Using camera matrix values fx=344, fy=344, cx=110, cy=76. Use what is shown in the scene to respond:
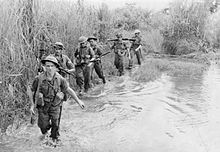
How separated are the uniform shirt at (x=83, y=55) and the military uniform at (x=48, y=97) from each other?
144 inches

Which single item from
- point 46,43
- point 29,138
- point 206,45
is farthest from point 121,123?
point 206,45

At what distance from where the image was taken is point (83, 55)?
9.00m

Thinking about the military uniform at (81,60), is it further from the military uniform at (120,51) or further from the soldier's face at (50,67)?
the soldier's face at (50,67)

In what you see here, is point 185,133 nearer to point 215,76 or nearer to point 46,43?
point 46,43

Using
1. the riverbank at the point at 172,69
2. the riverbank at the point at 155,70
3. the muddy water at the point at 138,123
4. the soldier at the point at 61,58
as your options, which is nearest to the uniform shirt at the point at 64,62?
the soldier at the point at 61,58

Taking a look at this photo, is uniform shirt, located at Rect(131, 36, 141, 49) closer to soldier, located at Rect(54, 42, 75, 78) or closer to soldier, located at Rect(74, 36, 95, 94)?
soldier, located at Rect(74, 36, 95, 94)

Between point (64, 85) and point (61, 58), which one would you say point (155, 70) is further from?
point (64, 85)

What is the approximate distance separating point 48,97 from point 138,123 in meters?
2.39

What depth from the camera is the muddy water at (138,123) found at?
19.0 feet

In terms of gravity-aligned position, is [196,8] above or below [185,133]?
above

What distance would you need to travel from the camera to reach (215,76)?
12781 mm

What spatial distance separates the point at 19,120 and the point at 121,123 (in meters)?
2.01

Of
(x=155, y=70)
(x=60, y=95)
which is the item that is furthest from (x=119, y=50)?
(x=60, y=95)

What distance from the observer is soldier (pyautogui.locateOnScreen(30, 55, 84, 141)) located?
5.18m
